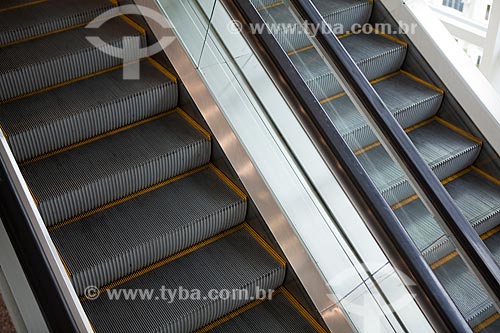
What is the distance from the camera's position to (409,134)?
4.97 meters

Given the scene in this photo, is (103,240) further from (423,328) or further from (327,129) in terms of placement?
(423,328)

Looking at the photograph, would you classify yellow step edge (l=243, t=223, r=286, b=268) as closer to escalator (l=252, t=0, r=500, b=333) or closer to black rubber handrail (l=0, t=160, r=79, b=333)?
escalator (l=252, t=0, r=500, b=333)

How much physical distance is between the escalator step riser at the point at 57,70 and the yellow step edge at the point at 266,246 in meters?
1.46

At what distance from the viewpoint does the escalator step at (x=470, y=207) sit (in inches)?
136

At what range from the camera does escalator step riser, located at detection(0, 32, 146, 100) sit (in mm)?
4191

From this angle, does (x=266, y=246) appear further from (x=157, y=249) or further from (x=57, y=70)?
(x=57, y=70)

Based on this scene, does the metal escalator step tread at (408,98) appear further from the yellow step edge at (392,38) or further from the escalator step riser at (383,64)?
the yellow step edge at (392,38)

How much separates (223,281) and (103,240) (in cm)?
70

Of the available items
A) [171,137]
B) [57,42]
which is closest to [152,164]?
[171,137]

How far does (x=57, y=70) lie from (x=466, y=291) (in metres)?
2.79

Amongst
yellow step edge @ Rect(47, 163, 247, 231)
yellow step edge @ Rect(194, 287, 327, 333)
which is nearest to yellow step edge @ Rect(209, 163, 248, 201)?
yellow step edge @ Rect(47, 163, 247, 231)

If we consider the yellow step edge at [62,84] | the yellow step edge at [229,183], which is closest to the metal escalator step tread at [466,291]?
the yellow step edge at [229,183]

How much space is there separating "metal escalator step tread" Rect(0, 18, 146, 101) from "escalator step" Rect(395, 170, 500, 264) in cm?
219

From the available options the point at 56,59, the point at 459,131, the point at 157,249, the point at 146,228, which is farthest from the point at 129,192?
the point at 459,131
